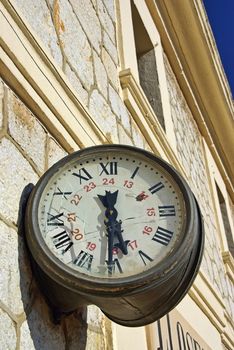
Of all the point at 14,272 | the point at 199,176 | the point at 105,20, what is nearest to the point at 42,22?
the point at 105,20

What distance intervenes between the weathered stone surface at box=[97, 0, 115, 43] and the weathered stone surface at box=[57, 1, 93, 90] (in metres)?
0.56

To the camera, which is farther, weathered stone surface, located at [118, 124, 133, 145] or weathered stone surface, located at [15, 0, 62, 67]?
weathered stone surface, located at [118, 124, 133, 145]

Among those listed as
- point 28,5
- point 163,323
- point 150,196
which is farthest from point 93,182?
point 163,323

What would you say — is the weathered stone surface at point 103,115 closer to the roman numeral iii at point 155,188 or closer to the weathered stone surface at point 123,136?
the weathered stone surface at point 123,136

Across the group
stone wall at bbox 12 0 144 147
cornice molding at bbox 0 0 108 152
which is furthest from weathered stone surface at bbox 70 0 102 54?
cornice molding at bbox 0 0 108 152

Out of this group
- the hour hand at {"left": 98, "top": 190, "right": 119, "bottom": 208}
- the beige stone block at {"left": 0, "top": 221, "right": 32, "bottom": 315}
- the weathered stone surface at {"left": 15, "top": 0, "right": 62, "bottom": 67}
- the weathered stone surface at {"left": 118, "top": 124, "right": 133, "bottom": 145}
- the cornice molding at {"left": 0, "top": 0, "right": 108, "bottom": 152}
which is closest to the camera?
the beige stone block at {"left": 0, "top": 221, "right": 32, "bottom": 315}

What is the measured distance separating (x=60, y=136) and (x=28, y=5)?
0.63 metres

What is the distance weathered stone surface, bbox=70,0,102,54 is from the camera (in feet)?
11.9

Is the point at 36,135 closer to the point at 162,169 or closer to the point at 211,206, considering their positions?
the point at 162,169

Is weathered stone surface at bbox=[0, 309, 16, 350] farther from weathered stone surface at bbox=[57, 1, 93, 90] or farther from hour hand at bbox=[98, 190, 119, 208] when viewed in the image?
weathered stone surface at bbox=[57, 1, 93, 90]

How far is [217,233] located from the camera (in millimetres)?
7062

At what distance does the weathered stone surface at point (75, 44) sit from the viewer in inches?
129

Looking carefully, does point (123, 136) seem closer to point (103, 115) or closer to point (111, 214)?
point (103, 115)

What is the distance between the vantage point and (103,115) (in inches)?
138
